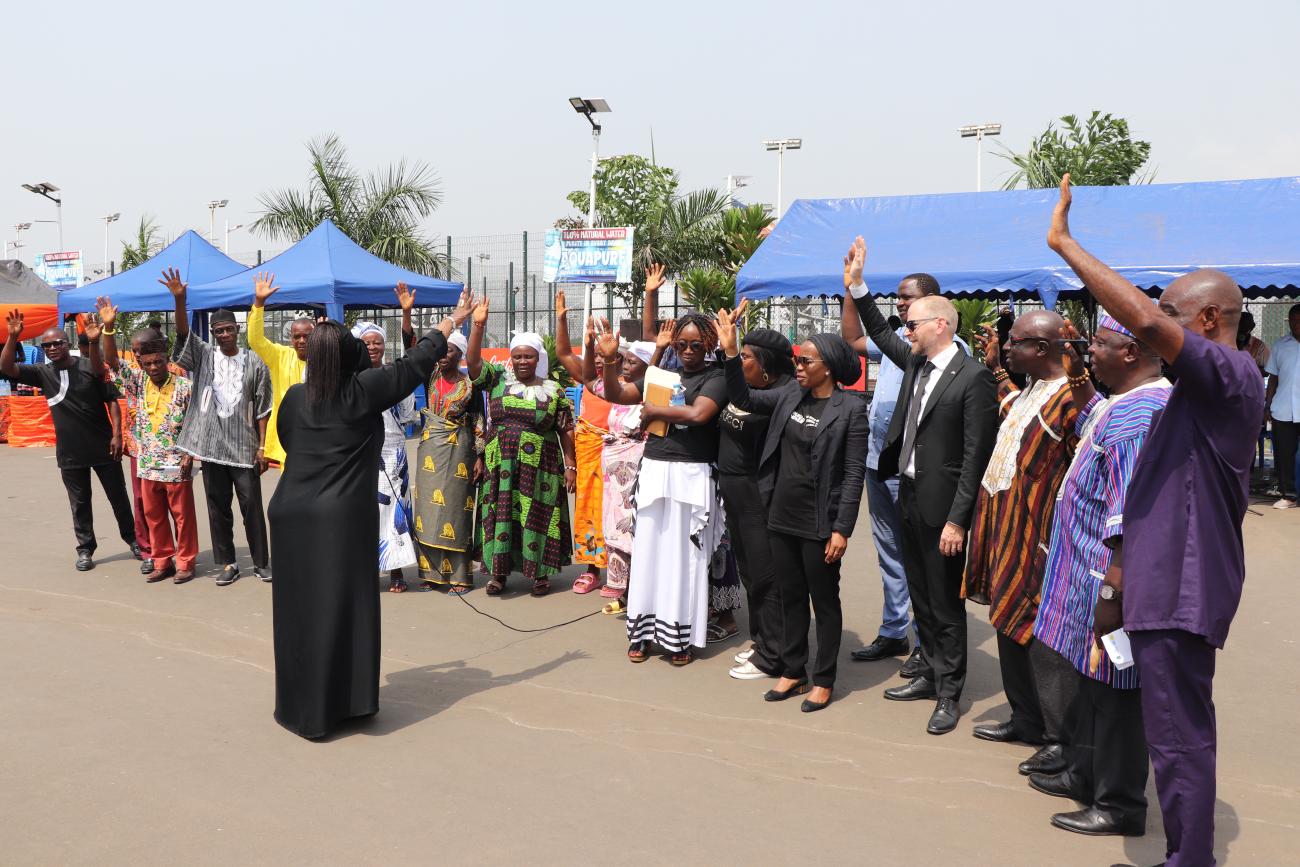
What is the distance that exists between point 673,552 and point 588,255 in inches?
468

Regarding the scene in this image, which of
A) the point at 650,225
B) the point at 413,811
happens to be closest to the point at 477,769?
the point at 413,811

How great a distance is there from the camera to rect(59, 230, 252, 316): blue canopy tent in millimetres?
15383

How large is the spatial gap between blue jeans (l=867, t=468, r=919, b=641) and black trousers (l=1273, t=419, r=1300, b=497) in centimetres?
708

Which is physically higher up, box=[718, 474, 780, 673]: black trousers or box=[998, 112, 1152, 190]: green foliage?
box=[998, 112, 1152, 190]: green foliage

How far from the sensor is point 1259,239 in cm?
1083

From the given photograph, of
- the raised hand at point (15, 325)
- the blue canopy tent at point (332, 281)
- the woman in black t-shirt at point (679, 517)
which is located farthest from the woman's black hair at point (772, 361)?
the blue canopy tent at point (332, 281)

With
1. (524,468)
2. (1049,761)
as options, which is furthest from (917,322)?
(524,468)

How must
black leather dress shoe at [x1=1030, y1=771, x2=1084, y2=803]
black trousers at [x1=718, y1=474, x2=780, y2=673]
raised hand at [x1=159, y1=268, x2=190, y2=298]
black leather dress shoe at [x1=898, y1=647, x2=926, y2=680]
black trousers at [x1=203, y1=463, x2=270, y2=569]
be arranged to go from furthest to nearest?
black trousers at [x1=203, y1=463, x2=270, y2=569] < raised hand at [x1=159, y1=268, x2=190, y2=298] < black trousers at [x1=718, y1=474, x2=780, y2=673] < black leather dress shoe at [x1=898, y1=647, x2=926, y2=680] < black leather dress shoe at [x1=1030, y1=771, x2=1084, y2=803]

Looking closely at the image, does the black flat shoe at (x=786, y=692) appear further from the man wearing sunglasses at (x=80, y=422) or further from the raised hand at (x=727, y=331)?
the man wearing sunglasses at (x=80, y=422)

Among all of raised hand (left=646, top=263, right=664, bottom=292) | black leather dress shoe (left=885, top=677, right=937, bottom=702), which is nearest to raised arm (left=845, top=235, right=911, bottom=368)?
raised hand (left=646, top=263, right=664, bottom=292)

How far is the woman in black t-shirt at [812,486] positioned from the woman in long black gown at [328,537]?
172 cm

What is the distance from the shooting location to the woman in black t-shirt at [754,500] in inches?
220

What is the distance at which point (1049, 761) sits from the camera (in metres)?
4.25

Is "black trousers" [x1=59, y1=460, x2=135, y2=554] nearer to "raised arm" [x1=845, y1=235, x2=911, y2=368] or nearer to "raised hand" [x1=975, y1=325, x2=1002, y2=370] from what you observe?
"raised arm" [x1=845, y1=235, x2=911, y2=368]
